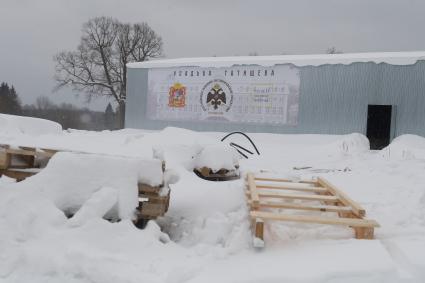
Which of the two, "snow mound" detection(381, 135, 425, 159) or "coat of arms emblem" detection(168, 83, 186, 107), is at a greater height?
"coat of arms emblem" detection(168, 83, 186, 107)

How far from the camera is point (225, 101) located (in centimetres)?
1914

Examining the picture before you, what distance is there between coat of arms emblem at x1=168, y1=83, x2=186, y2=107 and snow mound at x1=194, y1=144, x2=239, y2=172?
12546mm

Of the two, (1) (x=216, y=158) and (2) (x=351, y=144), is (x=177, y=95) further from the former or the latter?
(1) (x=216, y=158)

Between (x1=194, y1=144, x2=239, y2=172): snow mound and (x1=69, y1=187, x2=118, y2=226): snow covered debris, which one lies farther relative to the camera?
(x1=194, y1=144, x2=239, y2=172): snow mound

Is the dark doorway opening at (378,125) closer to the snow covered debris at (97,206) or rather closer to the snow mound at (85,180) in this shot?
the snow mound at (85,180)

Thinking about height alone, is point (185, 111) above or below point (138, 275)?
above

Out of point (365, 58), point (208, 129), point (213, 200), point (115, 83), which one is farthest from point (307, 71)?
point (115, 83)

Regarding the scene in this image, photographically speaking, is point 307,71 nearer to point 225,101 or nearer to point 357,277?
point 225,101

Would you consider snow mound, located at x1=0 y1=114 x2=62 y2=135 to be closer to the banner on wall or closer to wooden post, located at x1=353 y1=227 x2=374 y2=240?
wooden post, located at x1=353 y1=227 x2=374 y2=240

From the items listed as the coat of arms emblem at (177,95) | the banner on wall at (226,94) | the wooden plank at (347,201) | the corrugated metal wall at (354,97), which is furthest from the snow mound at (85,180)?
the coat of arms emblem at (177,95)

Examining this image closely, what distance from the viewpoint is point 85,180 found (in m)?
4.44

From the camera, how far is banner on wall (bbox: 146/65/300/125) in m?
18.1

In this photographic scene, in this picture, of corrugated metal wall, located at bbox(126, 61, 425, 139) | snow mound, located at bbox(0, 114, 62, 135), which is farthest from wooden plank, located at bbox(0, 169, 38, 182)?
corrugated metal wall, located at bbox(126, 61, 425, 139)

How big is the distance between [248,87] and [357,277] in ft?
51.5
